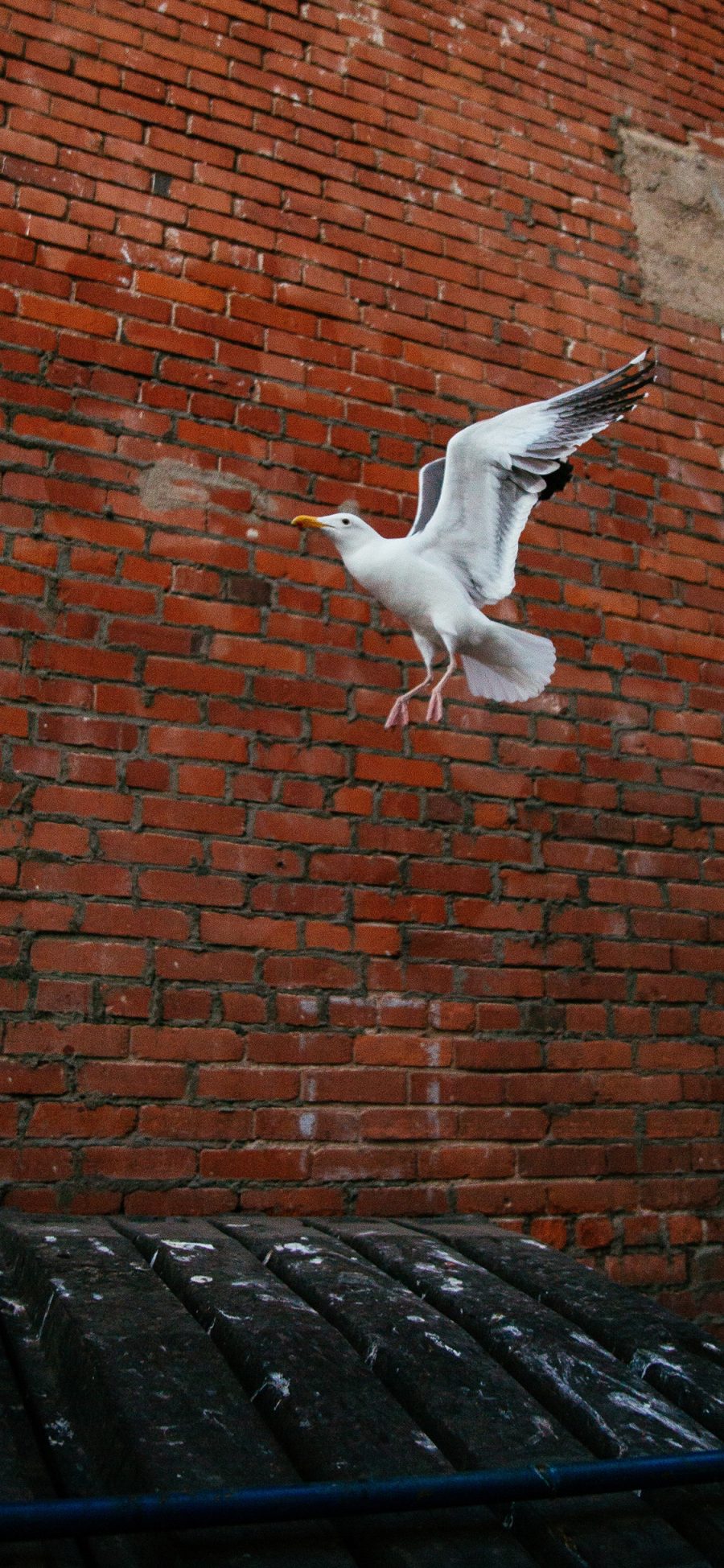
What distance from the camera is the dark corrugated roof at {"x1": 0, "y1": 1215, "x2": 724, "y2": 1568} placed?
1.28 m

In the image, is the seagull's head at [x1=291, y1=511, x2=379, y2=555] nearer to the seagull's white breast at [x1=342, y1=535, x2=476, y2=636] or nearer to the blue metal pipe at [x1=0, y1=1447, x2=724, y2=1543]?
the seagull's white breast at [x1=342, y1=535, x2=476, y2=636]

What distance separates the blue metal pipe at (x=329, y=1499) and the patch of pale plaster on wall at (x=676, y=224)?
2.89m

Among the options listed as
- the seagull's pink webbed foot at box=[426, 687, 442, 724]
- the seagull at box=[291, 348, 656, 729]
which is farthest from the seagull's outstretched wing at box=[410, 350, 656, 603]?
the seagull's pink webbed foot at box=[426, 687, 442, 724]

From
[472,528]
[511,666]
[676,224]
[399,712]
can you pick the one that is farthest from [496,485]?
[676,224]

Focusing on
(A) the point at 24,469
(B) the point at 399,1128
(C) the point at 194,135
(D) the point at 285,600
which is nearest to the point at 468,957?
(B) the point at 399,1128

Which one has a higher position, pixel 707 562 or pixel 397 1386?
pixel 707 562

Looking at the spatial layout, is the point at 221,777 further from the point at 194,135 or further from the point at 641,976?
the point at 194,135

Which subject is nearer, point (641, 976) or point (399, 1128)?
point (399, 1128)

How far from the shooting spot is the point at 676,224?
3377 mm

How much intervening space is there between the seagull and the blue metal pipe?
1.45m

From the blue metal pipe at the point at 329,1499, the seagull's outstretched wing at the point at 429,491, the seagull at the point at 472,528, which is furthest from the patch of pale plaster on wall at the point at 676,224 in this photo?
the blue metal pipe at the point at 329,1499

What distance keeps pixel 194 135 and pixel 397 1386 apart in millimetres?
2572

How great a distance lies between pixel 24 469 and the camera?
244 centimetres

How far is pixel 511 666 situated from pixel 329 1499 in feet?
5.60
